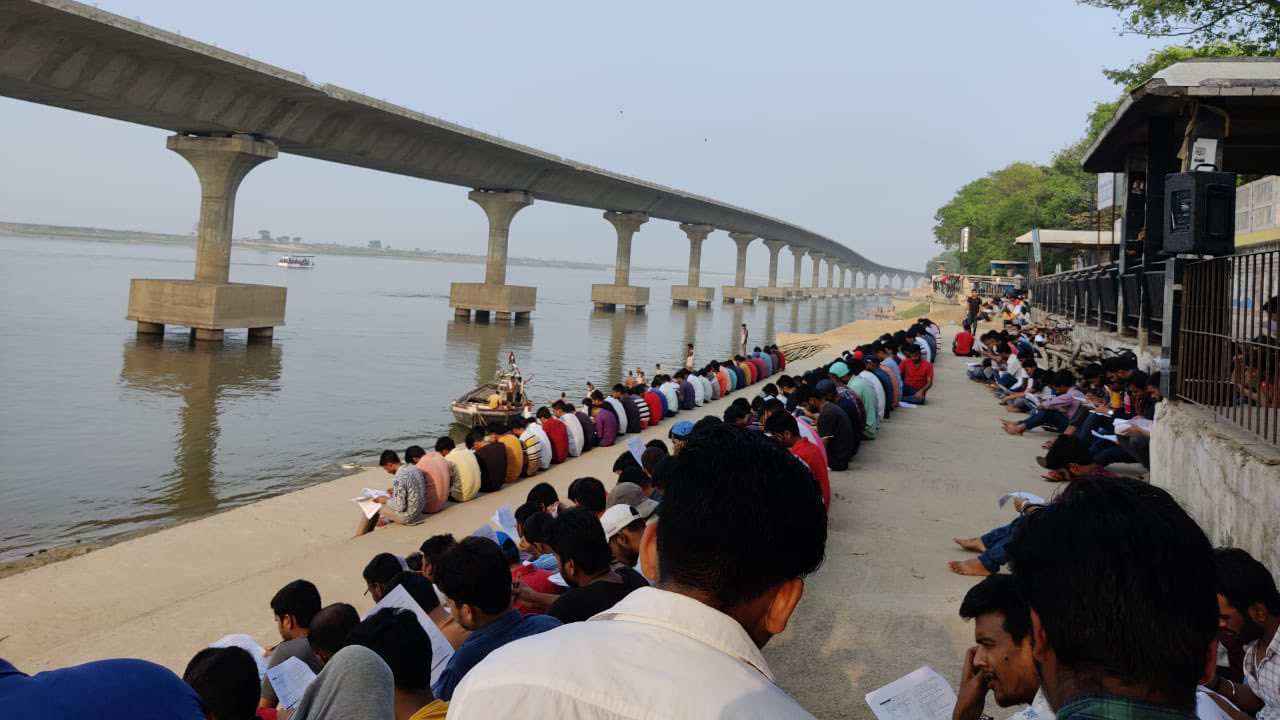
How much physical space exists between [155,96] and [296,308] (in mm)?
32927

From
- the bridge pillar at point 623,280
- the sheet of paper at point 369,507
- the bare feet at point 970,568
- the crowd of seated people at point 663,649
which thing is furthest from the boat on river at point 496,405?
the bridge pillar at point 623,280

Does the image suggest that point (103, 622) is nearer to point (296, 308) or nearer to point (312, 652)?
point (312, 652)

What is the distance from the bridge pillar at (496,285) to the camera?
178 ft

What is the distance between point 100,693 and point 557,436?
1157cm

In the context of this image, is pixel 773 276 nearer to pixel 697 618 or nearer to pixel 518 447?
pixel 518 447

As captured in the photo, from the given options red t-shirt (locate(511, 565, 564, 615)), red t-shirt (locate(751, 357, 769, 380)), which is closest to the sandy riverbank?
red t-shirt (locate(511, 565, 564, 615))

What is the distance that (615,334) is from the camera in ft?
172

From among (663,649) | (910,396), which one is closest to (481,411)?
(910,396)

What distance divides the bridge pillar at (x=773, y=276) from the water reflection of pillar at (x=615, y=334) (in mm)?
43078

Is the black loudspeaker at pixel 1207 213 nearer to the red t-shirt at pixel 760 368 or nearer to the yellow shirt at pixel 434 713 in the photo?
the yellow shirt at pixel 434 713

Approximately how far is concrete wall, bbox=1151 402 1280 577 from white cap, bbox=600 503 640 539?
12.1ft

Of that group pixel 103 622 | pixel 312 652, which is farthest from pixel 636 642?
pixel 103 622

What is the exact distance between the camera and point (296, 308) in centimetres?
6100

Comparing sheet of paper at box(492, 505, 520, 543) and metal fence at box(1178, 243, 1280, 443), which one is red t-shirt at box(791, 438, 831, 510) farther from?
metal fence at box(1178, 243, 1280, 443)
